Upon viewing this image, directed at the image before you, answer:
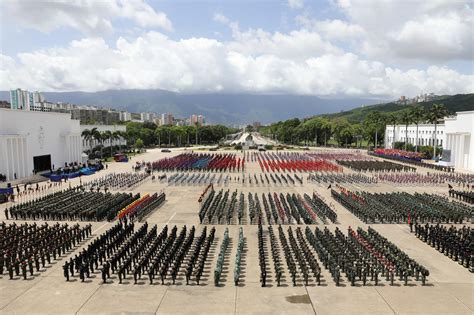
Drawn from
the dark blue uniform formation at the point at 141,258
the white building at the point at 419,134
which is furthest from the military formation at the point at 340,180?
the white building at the point at 419,134

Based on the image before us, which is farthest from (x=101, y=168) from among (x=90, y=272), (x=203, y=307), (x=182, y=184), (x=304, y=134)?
(x=304, y=134)

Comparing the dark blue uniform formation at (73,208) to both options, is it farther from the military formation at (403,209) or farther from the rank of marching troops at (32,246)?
the military formation at (403,209)

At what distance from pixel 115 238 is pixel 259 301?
1217 centimetres

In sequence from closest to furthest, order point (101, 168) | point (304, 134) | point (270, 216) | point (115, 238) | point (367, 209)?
point (115, 238) → point (270, 216) → point (367, 209) → point (101, 168) → point (304, 134)

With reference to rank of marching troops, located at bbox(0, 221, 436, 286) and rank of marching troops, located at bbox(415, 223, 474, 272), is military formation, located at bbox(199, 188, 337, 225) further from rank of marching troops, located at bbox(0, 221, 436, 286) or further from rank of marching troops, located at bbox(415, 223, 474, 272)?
rank of marching troops, located at bbox(415, 223, 474, 272)

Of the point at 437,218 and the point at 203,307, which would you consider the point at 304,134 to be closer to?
the point at 437,218

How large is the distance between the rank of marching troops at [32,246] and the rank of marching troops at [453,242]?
24545 millimetres

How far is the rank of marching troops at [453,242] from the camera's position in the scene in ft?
66.5

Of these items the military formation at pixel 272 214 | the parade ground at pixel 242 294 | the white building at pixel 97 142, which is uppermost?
the white building at pixel 97 142

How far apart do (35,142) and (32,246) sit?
43.5 meters

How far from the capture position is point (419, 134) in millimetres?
102438

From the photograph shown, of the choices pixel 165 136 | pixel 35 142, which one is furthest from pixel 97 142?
pixel 165 136

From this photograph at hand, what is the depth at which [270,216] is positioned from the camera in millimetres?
29453

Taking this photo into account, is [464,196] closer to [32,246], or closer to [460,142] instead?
[460,142]
